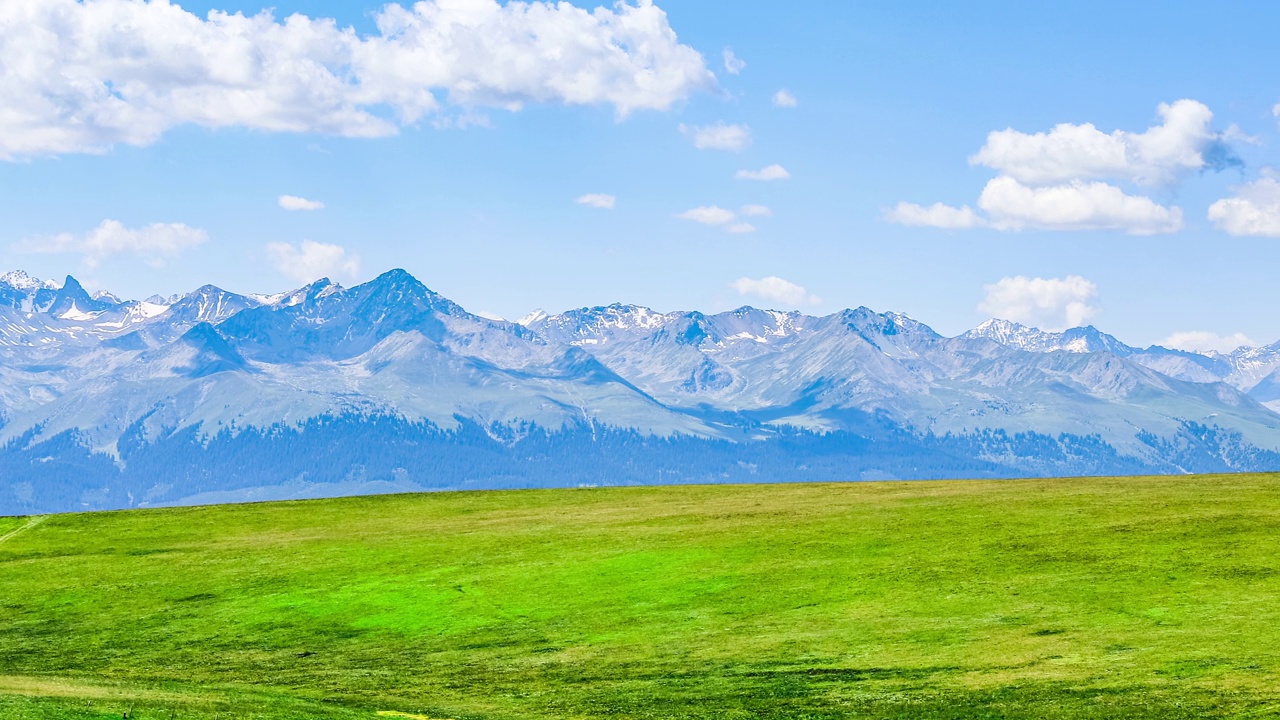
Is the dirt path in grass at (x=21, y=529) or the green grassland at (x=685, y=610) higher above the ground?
the dirt path in grass at (x=21, y=529)

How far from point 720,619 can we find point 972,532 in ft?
68.6

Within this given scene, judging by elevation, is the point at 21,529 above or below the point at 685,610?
above

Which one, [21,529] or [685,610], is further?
[21,529]

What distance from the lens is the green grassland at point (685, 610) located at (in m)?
43.1

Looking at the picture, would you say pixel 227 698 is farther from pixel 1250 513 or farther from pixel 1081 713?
pixel 1250 513

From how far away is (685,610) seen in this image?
6000 cm

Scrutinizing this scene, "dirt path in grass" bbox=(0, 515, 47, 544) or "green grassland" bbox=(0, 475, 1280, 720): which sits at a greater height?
"dirt path in grass" bbox=(0, 515, 47, 544)

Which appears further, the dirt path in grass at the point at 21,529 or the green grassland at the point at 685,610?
the dirt path in grass at the point at 21,529

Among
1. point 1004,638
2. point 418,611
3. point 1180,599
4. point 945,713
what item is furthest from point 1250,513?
point 418,611

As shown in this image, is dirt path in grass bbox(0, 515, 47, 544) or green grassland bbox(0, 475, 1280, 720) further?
dirt path in grass bbox(0, 515, 47, 544)

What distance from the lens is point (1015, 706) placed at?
40.2 m

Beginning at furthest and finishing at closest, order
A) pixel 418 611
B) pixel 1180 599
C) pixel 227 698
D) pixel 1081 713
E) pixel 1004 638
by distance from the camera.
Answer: pixel 418 611, pixel 1180 599, pixel 1004 638, pixel 227 698, pixel 1081 713

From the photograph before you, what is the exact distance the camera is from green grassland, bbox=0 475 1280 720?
4306 cm

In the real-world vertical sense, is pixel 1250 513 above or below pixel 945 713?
above
